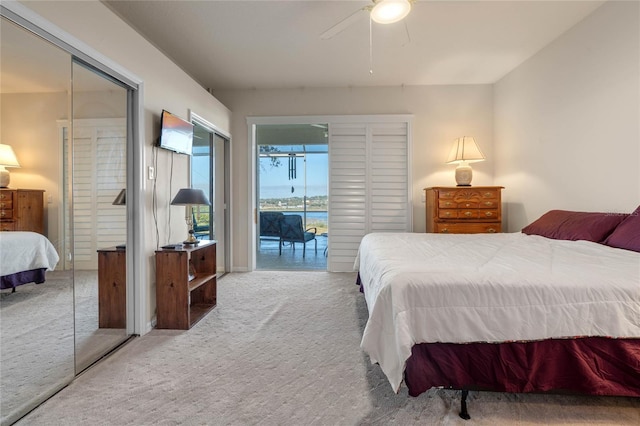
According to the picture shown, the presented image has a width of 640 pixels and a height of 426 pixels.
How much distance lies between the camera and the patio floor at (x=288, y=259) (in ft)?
16.0

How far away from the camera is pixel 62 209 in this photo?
70.2 inches

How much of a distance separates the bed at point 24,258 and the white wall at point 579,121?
405 cm

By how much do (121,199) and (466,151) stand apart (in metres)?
3.83

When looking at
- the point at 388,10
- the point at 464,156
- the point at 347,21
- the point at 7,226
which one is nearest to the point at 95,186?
the point at 7,226

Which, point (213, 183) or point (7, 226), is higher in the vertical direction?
point (213, 183)

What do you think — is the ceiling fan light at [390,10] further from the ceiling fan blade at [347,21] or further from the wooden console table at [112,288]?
the wooden console table at [112,288]

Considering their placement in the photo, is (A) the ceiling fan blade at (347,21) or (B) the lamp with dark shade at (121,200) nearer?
(A) the ceiling fan blade at (347,21)

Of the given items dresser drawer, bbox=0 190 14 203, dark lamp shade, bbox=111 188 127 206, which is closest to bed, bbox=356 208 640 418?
dresser drawer, bbox=0 190 14 203

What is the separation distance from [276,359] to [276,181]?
5.09 meters

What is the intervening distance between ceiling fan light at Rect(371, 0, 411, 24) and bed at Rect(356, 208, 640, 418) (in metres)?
1.80

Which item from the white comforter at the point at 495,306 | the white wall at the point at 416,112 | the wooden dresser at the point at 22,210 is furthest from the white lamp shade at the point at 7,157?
the white wall at the point at 416,112

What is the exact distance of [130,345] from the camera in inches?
85.5

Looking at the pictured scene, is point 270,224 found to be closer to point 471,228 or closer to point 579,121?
point 471,228

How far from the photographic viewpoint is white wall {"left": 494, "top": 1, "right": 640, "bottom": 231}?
2.30 meters
